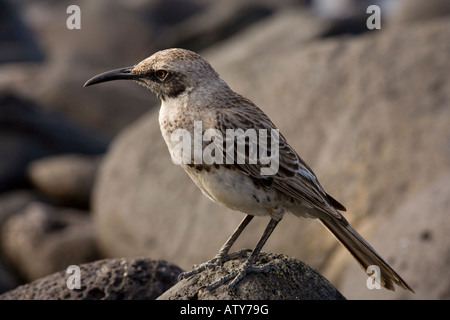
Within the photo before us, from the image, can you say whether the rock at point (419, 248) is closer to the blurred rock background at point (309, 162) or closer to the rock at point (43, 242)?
the blurred rock background at point (309, 162)

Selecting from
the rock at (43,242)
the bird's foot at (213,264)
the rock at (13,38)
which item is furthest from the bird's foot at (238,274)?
the rock at (13,38)

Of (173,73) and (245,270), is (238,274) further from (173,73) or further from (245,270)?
(173,73)

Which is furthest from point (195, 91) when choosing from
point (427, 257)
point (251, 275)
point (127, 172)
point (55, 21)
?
point (55, 21)

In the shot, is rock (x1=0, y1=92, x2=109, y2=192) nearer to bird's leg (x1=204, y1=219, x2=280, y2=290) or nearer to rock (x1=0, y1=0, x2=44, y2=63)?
rock (x1=0, y1=0, x2=44, y2=63)

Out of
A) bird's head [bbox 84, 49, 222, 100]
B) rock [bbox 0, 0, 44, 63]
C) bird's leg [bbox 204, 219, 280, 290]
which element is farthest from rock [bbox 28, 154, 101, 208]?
rock [bbox 0, 0, 44, 63]

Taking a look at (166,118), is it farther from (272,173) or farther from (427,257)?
(427,257)

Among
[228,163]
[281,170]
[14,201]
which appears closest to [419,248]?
[281,170]
